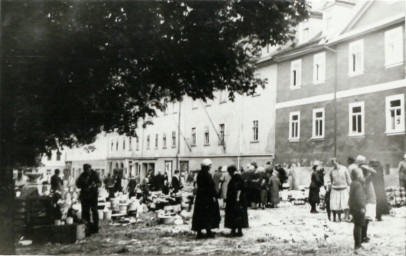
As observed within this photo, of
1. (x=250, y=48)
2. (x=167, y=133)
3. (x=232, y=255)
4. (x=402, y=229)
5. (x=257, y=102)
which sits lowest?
(x=232, y=255)

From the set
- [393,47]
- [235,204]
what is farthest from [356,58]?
[235,204]

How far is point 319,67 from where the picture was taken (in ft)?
22.6

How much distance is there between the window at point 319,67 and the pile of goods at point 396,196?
213cm

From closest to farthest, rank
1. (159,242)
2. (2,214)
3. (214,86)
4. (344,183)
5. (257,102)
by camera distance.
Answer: (2,214)
(159,242)
(214,86)
(257,102)
(344,183)

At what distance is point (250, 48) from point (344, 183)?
3569mm

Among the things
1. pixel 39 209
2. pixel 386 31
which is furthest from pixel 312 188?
pixel 39 209

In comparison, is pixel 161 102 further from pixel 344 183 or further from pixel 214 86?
pixel 344 183

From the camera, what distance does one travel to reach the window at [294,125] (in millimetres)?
6743

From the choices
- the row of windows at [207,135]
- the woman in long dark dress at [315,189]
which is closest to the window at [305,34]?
the row of windows at [207,135]

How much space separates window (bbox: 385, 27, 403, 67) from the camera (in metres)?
5.98

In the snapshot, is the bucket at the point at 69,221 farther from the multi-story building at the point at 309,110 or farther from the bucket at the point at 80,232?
the multi-story building at the point at 309,110

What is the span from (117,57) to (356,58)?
3.31 m

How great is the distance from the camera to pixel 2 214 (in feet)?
17.7

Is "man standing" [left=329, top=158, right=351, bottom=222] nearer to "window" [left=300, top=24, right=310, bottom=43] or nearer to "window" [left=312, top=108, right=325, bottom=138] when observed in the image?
"window" [left=312, top=108, right=325, bottom=138]
